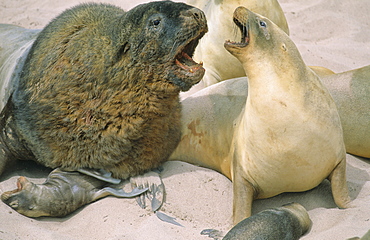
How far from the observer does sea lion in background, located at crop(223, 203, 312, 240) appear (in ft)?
10.7

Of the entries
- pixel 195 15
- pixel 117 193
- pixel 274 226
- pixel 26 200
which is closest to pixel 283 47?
pixel 195 15

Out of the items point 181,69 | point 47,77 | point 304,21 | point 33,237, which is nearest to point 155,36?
point 181,69

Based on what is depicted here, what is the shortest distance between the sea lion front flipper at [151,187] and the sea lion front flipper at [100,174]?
0.14m

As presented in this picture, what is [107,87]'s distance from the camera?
393 centimetres

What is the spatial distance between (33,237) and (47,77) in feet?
3.63

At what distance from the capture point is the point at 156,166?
4348mm

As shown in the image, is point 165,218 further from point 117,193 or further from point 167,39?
point 167,39

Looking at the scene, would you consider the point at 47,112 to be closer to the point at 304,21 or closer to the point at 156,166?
the point at 156,166

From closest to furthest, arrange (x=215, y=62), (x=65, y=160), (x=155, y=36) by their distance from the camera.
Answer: (x=155, y=36) → (x=65, y=160) → (x=215, y=62)

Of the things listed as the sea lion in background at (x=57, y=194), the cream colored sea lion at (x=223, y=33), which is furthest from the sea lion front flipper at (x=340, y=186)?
the cream colored sea lion at (x=223, y=33)

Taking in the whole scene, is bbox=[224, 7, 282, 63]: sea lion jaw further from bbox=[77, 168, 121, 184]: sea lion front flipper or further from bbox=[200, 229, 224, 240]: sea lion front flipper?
bbox=[77, 168, 121, 184]: sea lion front flipper

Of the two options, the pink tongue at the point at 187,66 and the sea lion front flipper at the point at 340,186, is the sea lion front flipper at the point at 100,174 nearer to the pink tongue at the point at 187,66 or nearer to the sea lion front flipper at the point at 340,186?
the pink tongue at the point at 187,66

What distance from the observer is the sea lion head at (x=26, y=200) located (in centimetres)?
392

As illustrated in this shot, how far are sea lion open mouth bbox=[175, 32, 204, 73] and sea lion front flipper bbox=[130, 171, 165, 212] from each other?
2.84 ft
